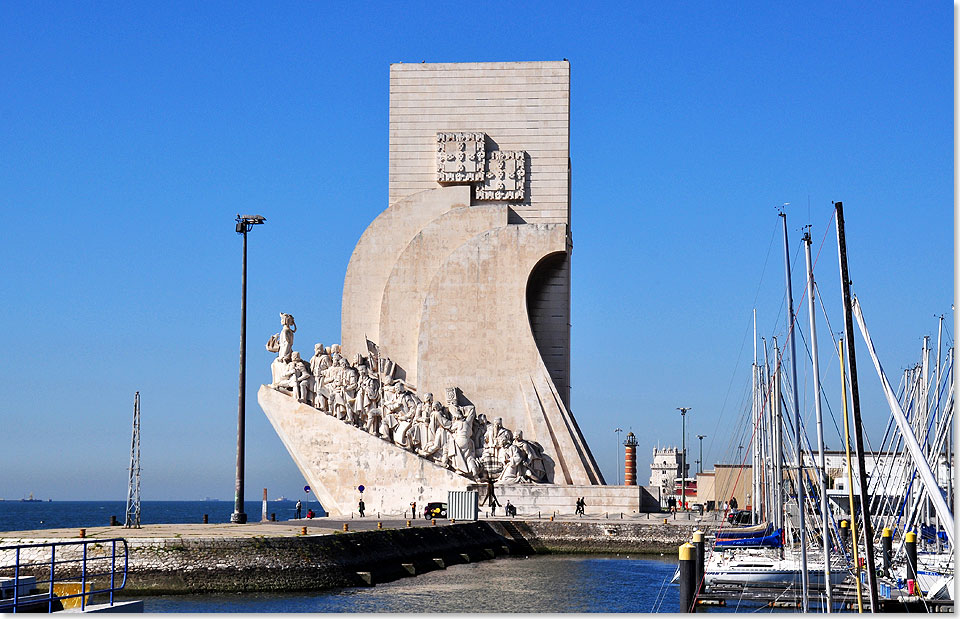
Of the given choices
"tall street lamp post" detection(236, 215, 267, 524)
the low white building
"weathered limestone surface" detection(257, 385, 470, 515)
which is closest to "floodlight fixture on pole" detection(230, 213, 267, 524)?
"tall street lamp post" detection(236, 215, 267, 524)

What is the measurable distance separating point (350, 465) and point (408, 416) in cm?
164

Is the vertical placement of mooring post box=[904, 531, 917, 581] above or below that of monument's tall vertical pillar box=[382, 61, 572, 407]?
below

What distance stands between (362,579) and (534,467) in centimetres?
1133

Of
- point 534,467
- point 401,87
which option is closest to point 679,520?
point 534,467

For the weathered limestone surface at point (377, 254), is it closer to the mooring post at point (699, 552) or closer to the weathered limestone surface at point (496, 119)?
the weathered limestone surface at point (496, 119)

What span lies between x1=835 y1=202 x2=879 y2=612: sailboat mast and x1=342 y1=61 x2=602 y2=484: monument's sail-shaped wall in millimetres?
A: 17138

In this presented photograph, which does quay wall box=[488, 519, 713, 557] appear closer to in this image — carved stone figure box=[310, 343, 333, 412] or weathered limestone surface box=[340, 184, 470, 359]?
carved stone figure box=[310, 343, 333, 412]

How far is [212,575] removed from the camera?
1500cm

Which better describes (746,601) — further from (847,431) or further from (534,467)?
(534,467)

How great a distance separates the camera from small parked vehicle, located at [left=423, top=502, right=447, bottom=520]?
25.0m

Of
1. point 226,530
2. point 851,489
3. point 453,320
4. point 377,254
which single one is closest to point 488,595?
point 226,530

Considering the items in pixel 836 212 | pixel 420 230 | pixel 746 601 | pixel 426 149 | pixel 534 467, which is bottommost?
pixel 746 601

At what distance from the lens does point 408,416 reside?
90.9 feet

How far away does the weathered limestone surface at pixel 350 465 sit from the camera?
26984 mm
